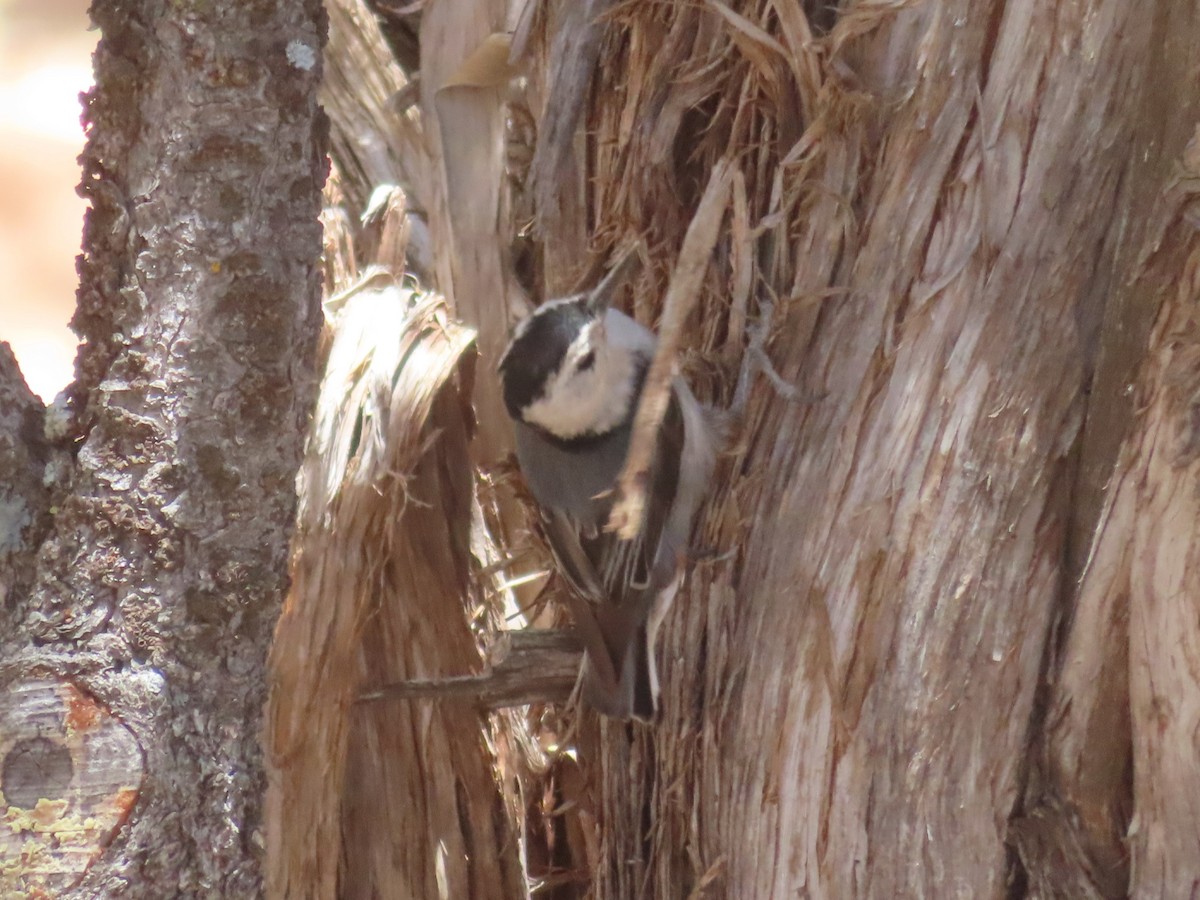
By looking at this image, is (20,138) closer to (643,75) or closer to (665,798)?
(643,75)

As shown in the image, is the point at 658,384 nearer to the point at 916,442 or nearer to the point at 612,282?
the point at 916,442

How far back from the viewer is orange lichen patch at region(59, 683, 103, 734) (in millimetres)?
1011

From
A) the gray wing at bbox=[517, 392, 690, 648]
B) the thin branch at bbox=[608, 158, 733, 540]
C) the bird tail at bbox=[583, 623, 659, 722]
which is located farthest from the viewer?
the gray wing at bbox=[517, 392, 690, 648]

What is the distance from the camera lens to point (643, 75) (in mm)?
1884

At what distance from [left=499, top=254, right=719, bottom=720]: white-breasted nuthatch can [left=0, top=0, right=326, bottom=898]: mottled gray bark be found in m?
0.72

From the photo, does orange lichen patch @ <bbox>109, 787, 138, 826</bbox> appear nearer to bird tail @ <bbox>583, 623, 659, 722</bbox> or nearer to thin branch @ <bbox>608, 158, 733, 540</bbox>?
thin branch @ <bbox>608, 158, 733, 540</bbox>

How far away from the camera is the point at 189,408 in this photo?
1.08 meters

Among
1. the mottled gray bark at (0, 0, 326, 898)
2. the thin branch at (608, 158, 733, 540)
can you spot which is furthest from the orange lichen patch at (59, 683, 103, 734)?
the thin branch at (608, 158, 733, 540)

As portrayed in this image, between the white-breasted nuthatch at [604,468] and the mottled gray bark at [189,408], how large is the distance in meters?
0.72

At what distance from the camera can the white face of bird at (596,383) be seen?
1850 millimetres

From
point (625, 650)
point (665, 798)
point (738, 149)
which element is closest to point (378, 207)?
point (738, 149)

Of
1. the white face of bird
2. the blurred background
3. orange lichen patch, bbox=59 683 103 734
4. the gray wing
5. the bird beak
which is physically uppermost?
the blurred background

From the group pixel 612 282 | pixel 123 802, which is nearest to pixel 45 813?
pixel 123 802

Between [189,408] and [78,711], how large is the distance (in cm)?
29
